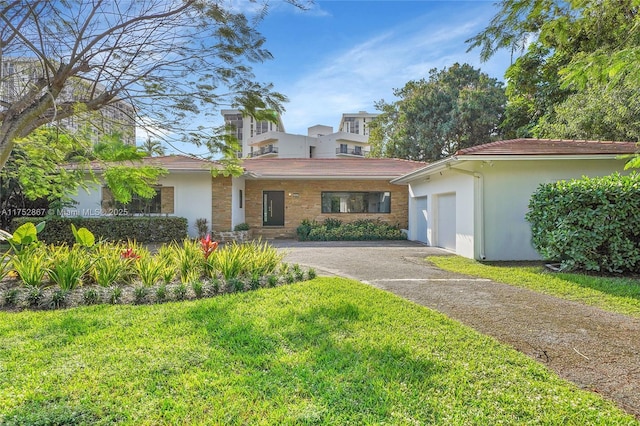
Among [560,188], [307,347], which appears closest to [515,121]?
[560,188]

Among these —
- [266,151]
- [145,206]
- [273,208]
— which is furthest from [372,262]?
[266,151]

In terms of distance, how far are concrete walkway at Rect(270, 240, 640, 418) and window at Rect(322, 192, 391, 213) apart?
9.50m

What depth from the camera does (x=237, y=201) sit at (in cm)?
1627

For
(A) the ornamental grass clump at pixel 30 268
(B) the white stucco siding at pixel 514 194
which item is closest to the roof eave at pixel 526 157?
(B) the white stucco siding at pixel 514 194

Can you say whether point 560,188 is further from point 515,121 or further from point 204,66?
point 515,121

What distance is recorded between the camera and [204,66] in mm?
5805

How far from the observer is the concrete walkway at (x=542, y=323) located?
3203mm

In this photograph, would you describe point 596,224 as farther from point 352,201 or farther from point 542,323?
point 352,201

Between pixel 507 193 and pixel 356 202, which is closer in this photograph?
pixel 507 193

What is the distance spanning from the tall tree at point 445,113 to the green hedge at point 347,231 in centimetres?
1266

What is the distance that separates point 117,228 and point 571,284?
47.7 ft

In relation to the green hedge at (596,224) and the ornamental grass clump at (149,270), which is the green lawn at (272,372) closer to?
the ornamental grass clump at (149,270)

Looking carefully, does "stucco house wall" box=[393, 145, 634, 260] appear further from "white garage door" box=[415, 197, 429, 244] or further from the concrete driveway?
"white garage door" box=[415, 197, 429, 244]

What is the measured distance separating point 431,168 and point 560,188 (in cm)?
417
